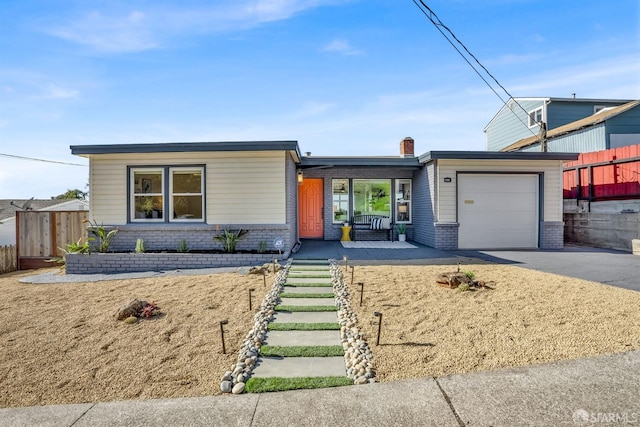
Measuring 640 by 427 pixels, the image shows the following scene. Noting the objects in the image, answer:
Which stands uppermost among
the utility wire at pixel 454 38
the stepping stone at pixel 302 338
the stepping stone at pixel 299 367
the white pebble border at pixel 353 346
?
the utility wire at pixel 454 38

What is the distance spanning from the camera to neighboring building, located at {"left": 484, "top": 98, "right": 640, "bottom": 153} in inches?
551

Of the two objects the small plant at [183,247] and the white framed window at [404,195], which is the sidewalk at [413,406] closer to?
the small plant at [183,247]

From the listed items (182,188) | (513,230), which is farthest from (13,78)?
(513,230)

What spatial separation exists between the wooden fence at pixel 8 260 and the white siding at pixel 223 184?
3.99 m

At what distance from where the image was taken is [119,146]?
835 cm

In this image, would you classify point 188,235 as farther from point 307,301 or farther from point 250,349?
point 250,349

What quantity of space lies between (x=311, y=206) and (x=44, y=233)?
8.50m

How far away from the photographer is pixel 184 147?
328 inches

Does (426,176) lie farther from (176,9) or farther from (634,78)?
(176,9)

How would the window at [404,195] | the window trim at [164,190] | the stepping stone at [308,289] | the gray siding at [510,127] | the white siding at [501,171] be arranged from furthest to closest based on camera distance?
1. the gray siding at [510,127]
2. the window at [404,195]
3. the white siding at [501,171]
4. the window trim at [164,190]
5. the stepping stone at [308,289]

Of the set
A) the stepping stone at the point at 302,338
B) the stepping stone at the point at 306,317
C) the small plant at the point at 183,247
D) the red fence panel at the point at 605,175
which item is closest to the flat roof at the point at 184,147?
the small plant at the point at 183,247

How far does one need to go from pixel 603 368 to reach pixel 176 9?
8401 mm
